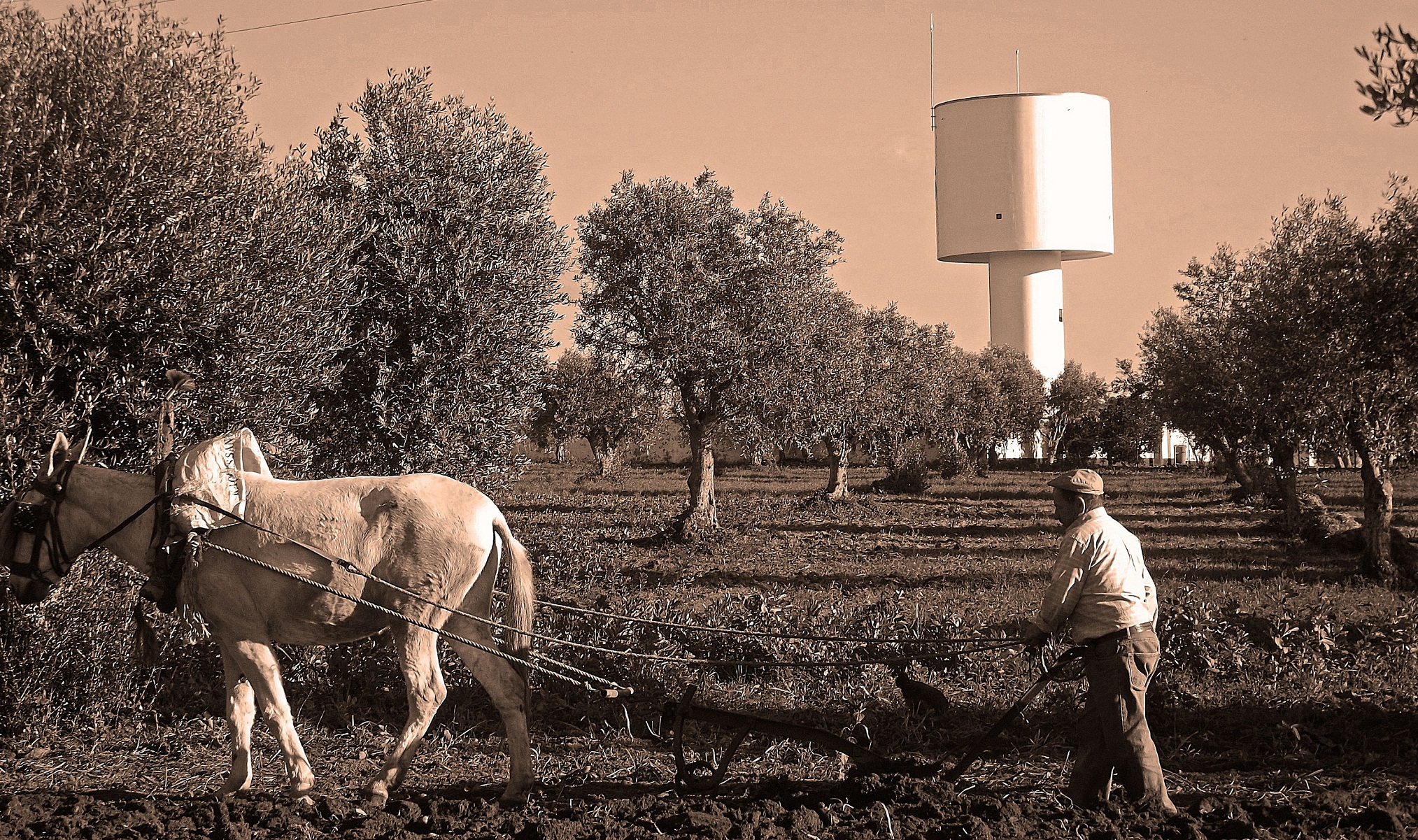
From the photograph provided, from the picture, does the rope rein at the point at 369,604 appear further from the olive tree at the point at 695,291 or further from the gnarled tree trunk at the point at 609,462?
the gnarled tree trunk at the point at 609,462

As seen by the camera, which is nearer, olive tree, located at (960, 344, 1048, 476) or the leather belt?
the leather belt

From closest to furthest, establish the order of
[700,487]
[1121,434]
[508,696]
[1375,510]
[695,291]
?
[508,696] → [1375,510] → [695,291] → [700,487] → [1121,434]

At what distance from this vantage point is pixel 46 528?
6516 mm

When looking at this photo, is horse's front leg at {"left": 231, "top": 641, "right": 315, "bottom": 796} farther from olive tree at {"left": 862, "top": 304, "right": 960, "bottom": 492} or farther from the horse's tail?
olive tree at {"left": 862, "top": 304, "right": 960, "bottom": 492}

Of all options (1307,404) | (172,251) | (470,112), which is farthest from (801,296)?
(172,251)

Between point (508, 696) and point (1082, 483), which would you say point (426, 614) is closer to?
point (508, 696)

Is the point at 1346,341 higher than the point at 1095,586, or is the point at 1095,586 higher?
the point at 1346,341

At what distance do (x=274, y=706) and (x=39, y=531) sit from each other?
5.77ft

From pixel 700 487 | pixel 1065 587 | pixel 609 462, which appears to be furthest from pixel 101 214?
pixel 609 462

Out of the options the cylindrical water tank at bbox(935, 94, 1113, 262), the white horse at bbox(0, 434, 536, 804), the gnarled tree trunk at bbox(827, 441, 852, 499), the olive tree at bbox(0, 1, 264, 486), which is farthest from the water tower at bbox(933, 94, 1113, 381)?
the white horse at bbox(0, 434, 536, 804)

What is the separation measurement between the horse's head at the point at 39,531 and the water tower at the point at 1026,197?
86682 mm

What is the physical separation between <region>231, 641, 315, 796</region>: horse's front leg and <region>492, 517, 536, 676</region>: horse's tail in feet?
4.37

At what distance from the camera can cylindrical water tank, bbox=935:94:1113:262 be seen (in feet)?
284

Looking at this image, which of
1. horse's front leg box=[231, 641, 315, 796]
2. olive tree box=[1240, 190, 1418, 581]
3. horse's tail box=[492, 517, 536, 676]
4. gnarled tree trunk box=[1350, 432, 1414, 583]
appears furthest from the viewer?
gnarled tree trunk box=[1350, 432, 1414, 583]
